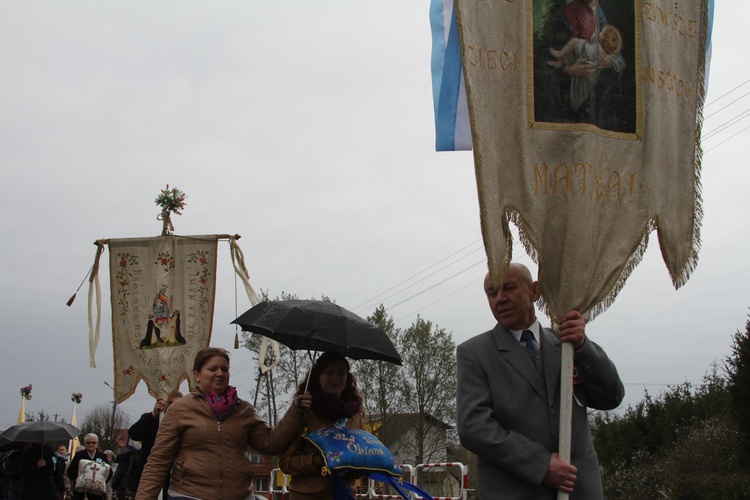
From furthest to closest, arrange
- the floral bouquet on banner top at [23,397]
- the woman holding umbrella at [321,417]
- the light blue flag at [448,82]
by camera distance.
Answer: the floral bouquet on banner top at [23,397]
the woman holding umbrella at [321,417]
the light blue flag at [448,82]

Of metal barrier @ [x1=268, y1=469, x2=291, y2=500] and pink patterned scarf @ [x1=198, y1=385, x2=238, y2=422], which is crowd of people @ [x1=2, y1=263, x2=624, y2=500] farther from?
metal barrier @ [x1=268, y1=469, x2=291, y2=500]

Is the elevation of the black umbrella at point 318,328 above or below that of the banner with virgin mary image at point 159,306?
below

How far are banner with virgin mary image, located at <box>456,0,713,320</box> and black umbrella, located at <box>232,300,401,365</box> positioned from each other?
2061 mm

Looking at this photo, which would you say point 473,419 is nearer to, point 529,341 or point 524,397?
point 524,397

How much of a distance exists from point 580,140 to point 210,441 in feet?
10.3

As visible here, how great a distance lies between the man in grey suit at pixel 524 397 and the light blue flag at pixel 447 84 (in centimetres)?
112

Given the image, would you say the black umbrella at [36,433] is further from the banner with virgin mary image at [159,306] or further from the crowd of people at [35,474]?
the banner with virgin mary image at [159,306]

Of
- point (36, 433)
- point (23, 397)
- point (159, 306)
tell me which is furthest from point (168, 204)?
point (23, 397)

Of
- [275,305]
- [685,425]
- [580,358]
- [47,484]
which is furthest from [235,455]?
[685,425]

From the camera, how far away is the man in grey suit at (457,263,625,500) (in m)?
3.85

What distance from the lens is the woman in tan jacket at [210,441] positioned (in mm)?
5609

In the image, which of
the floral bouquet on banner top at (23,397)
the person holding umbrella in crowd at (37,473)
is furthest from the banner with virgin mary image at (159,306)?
the floral bouquet on banner top at (23,397)

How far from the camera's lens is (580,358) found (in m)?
4.10

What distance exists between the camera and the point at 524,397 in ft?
13.3
